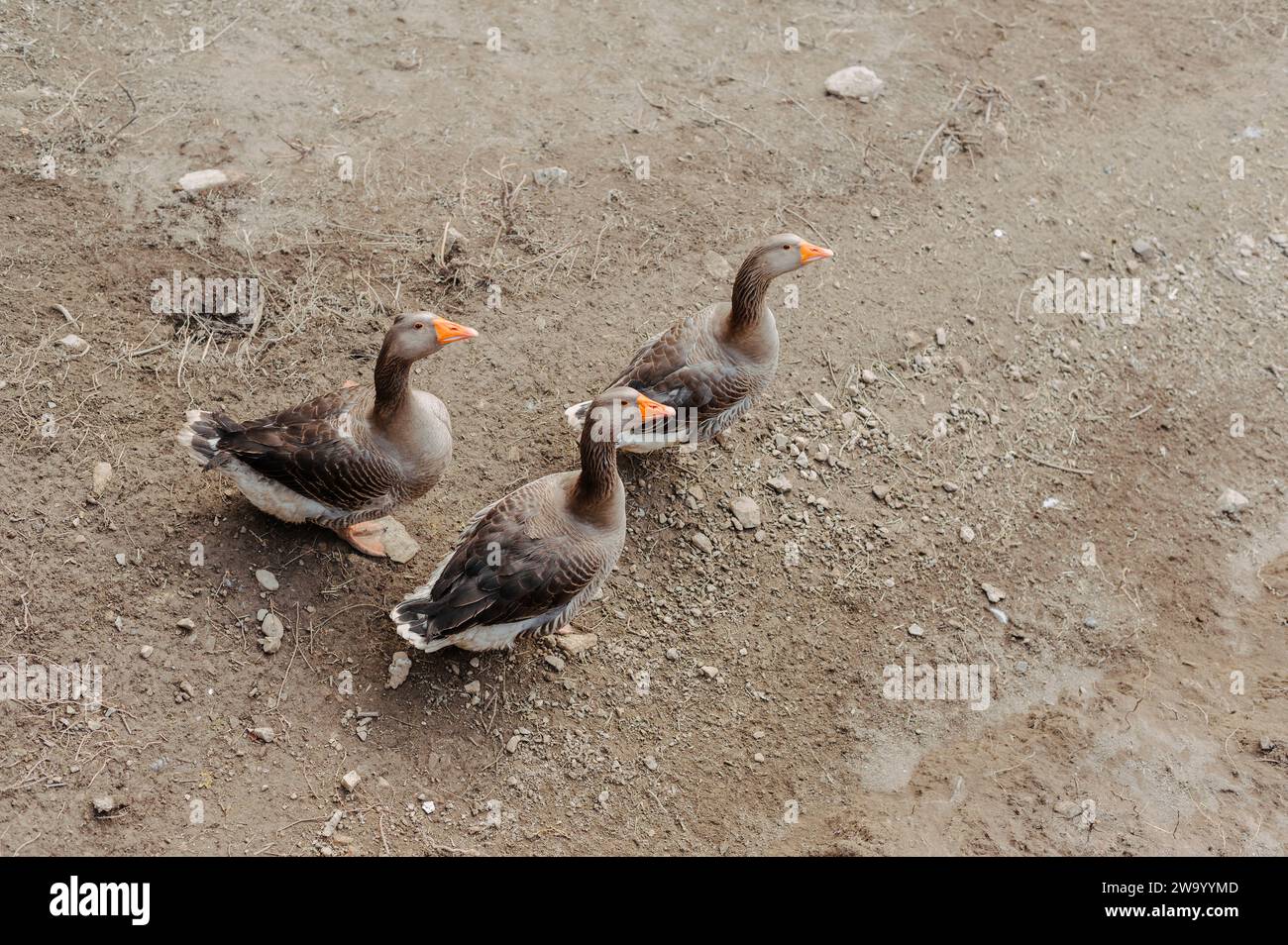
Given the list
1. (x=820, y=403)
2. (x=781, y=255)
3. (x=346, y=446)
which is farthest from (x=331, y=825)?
(x=820, y=403)

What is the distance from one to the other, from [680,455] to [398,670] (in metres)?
2.57

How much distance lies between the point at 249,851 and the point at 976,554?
16.6 feet

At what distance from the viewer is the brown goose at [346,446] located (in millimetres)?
5625

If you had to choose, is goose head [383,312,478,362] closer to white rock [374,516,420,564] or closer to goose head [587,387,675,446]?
goose head [587,387,675,446]

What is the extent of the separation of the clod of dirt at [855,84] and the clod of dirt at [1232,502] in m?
4.91

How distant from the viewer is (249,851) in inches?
195

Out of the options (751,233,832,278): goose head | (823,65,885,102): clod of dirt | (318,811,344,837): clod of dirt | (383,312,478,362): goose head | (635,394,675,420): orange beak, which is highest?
(823,65,885,102): clod of dirt

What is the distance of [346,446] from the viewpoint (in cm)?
566

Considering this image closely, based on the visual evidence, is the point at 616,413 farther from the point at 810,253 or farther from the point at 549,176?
the point at 549,176

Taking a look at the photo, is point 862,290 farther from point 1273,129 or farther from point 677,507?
point 1273,129

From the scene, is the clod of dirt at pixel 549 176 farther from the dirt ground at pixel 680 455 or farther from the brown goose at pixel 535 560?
the brown goose at pixel 535 560

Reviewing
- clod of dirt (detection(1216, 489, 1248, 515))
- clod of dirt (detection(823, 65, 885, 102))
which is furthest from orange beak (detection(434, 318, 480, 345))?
clod of dirt (detection(1216, 489, 1248, 515))

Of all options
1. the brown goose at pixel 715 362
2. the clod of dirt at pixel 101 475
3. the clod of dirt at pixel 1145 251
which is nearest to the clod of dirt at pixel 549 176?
the brown goose at pixel 715 362

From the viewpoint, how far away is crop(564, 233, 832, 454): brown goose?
6.46 meters
